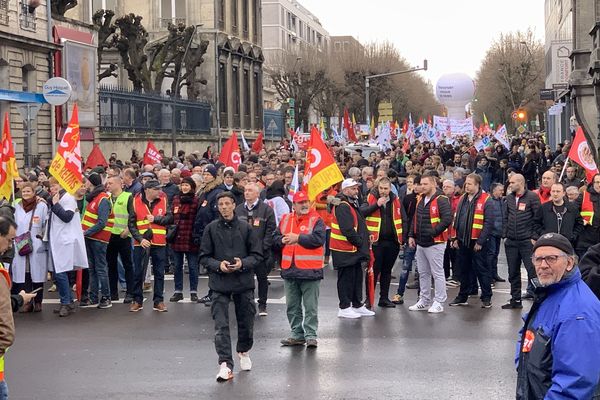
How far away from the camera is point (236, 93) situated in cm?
6375

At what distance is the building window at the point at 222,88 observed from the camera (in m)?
60.0

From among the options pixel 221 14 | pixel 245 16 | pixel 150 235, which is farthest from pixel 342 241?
pixel 245 16

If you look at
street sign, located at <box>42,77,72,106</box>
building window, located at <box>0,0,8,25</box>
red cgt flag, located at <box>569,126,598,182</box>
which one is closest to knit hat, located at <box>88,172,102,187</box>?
→ red cgt flag, located at <box>569,126,598,182</box>

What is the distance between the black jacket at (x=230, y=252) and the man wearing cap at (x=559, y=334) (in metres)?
4.57

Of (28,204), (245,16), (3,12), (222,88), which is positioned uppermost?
(245,16)

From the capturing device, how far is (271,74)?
7756 centimetres

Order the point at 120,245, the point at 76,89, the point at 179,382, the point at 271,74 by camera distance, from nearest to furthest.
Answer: the point at 179,382, the point at 120,245, the point at 76,89, the point at 271,74

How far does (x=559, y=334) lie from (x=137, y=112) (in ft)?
121

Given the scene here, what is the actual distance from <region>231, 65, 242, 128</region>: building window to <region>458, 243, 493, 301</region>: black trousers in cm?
4941

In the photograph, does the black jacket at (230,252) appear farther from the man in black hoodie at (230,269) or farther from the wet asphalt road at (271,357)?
the wet asphalt road at (271,357)

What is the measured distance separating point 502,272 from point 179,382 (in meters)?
9.18

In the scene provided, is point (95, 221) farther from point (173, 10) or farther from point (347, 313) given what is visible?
point (173, 10)

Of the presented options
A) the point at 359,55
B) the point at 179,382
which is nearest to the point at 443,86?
the point at 359,55

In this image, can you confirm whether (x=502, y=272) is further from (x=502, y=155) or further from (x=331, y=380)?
(x=502, y=155)
